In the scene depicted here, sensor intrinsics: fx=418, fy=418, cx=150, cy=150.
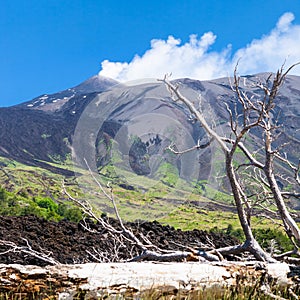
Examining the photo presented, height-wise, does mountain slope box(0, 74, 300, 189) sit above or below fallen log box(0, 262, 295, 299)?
above

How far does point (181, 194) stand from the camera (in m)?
15.6

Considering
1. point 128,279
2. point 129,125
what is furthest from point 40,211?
point 128,279

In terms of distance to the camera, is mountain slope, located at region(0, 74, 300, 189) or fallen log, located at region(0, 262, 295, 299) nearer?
fallen log, located at region(0, 262, 295, 299)

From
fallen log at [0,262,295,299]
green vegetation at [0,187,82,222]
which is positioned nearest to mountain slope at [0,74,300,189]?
fallen log at [0,262,295,299]

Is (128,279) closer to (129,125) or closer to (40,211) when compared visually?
(40,211)

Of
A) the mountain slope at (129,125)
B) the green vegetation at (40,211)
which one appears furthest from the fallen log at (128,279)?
the green vegetation at (40,211)

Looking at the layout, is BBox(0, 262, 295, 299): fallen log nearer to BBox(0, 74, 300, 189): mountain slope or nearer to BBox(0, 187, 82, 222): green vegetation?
Result: BBox(0, 74, 300, 189): mountain slope

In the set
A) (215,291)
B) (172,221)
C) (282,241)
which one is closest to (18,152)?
(172,221)

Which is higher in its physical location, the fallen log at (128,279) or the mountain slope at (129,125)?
the mountain slope at (129,125)

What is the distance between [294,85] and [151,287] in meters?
122

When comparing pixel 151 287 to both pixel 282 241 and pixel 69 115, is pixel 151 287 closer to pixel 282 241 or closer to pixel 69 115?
pixel 282 241

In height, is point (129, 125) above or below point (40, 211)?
above

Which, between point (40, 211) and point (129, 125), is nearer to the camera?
point (40, 211)

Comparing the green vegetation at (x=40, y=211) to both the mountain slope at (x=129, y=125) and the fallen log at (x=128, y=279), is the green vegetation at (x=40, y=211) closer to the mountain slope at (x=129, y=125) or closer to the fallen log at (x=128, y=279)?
the mountain slope at (x=129, y=125)
